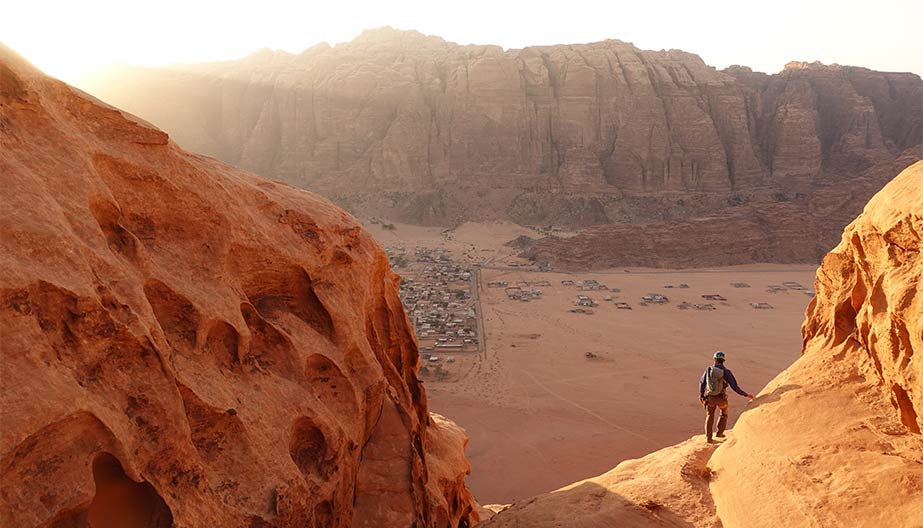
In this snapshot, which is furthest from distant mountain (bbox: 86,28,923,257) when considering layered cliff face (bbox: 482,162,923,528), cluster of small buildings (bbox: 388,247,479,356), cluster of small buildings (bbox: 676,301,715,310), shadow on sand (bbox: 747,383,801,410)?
layered cliff face (bbox: 482,162,923,528)

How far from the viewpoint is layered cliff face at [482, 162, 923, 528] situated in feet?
16.3

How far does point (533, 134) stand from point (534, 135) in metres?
0.14

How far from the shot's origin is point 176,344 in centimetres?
487

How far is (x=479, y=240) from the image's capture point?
51219 millimetres

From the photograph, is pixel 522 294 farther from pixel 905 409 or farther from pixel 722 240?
pixel 905 409

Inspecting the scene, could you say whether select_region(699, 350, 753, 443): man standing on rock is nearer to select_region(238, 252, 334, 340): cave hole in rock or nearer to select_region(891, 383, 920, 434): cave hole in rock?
select_region(891, 383, 920, 434): cave hole in rock

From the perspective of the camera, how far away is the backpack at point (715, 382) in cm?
760

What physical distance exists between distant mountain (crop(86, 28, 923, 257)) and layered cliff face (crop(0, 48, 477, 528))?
49461 mm

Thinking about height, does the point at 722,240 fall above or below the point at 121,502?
below

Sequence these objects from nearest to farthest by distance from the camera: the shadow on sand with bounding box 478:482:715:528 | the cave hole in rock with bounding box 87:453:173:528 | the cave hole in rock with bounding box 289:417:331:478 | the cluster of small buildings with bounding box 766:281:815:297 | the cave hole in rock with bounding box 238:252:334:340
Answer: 1. the cave hole in rock with bounding box 87:453:173:528
2. the cave hole in rock with bounding box 289:417:331:478
3. the cave hole in rock with bounding box 238:252:334:340
4. the shadow on sand with bounding box 478:482:715:528
5. the cluster of small buildings with bounding box 766:281:815:297

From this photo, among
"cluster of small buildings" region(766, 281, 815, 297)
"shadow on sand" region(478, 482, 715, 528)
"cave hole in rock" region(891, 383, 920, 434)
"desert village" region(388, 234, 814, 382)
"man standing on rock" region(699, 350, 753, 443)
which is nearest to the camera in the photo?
"cave hole in rock" region(891, 383, 920, 434)

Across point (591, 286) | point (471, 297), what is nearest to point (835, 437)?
point (471, 297)

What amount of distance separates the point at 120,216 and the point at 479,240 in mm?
46555

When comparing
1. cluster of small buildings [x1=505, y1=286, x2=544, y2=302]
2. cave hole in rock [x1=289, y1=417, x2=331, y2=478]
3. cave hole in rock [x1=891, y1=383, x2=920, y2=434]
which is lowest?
cluster of small buildings [x1=505, y1=286, x2=544, y2=302]
